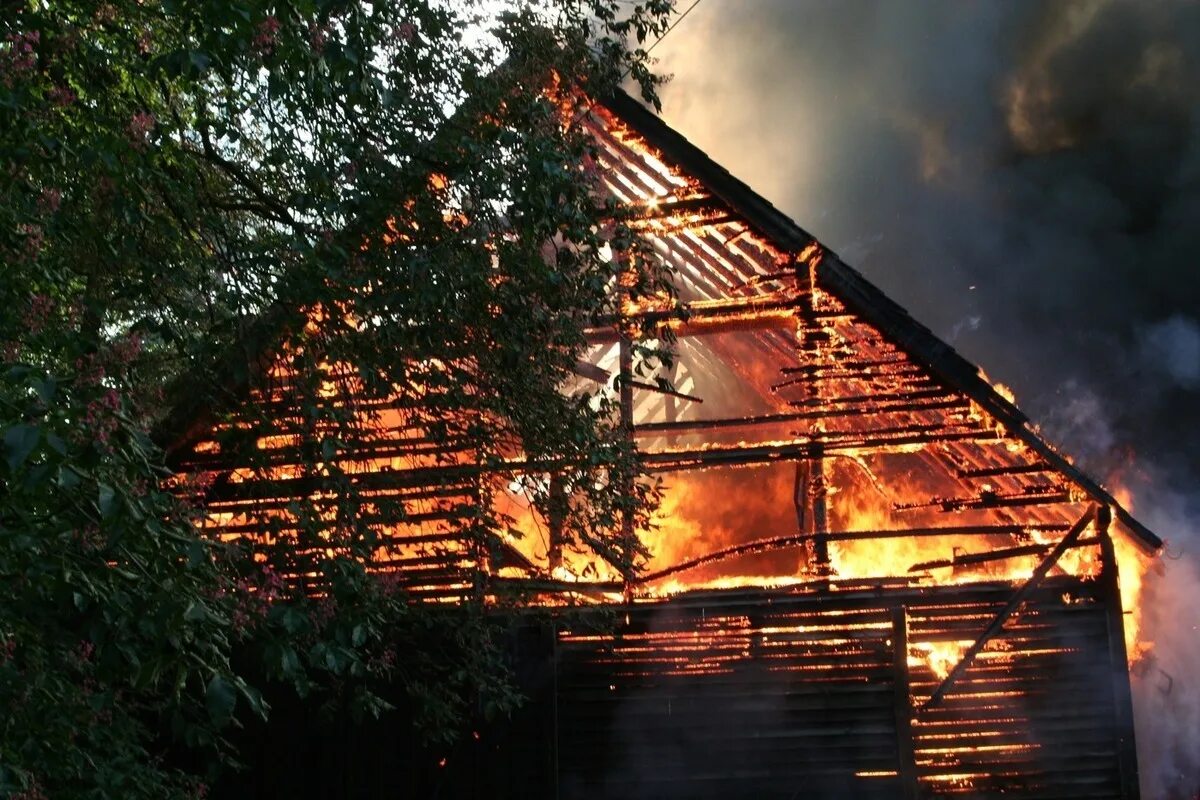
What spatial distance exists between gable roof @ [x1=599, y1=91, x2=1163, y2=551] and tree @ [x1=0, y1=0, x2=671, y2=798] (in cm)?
151

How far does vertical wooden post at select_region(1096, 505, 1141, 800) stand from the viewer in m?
10.5

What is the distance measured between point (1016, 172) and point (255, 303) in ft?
60.8

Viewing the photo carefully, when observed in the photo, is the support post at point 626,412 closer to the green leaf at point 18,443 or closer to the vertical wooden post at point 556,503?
the vertical wooden post at point 556,503

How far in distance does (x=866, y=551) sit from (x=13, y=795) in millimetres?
8168

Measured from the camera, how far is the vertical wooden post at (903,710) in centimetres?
1060

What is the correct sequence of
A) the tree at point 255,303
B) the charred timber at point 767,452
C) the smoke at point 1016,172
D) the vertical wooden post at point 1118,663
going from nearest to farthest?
the tree at point 255,303 < the vertical wooden post at point 1118,663 < the charred timber at point 767,452 < the smoke at point 1016,172

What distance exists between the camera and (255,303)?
757 cm

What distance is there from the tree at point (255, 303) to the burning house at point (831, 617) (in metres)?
1.29

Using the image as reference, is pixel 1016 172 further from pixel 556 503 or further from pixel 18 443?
pixel 18 443

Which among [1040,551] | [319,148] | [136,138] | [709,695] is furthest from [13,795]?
[1040,551]

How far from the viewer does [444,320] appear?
8.12 metres

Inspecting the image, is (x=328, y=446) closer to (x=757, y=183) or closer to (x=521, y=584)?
(x=521, y=584)

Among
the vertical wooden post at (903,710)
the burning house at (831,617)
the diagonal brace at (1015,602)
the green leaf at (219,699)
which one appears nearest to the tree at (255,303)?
the green leaf at (219,699)

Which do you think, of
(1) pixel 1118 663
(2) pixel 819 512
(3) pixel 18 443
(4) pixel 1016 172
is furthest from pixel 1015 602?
(4) pixel 1016 172
